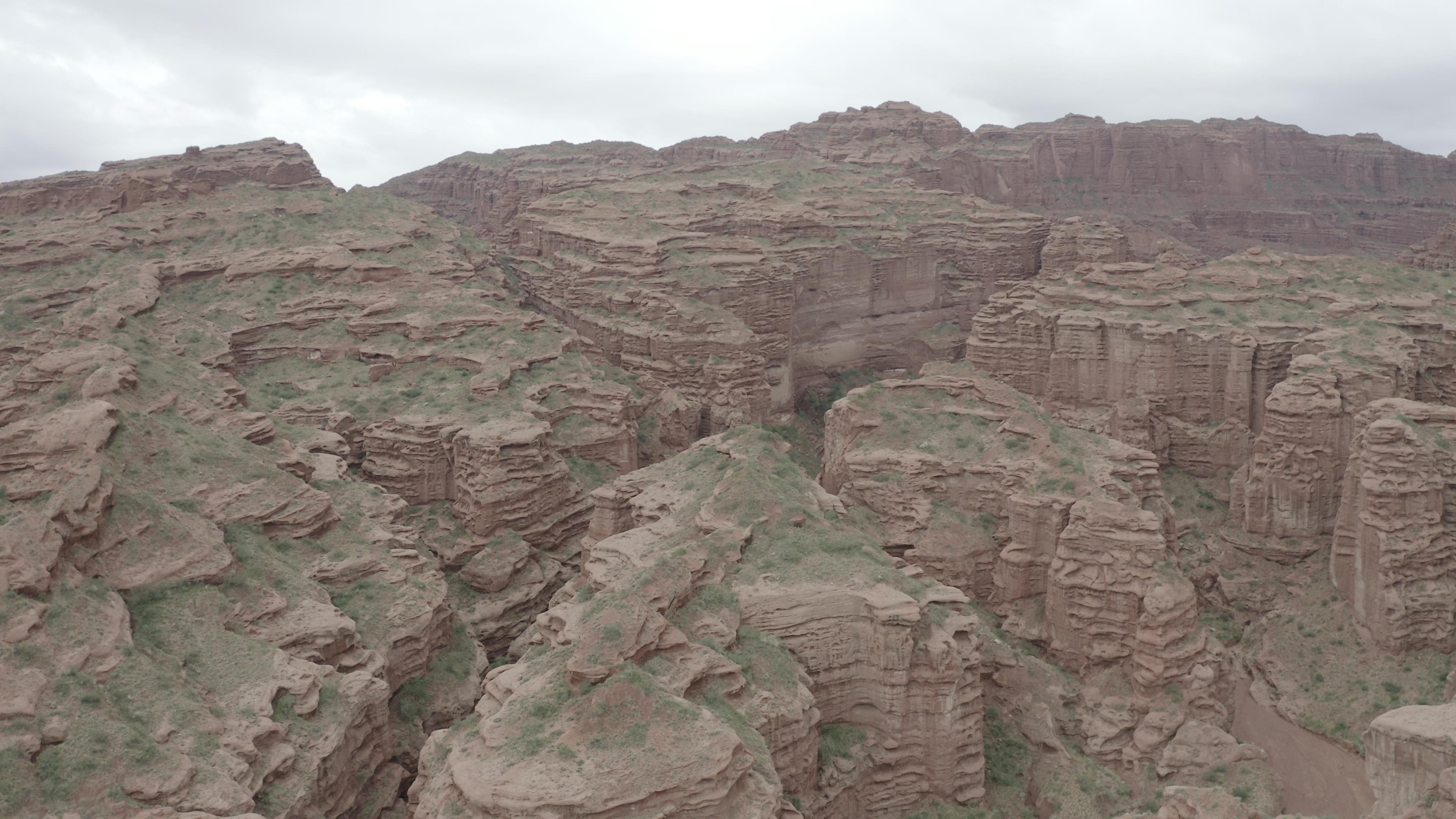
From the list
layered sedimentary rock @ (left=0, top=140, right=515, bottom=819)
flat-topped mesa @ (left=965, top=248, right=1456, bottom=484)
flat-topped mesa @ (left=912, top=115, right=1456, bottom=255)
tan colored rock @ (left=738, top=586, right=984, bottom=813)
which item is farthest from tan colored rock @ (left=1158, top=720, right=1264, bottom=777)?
flat-topped mesa @ (left=912, top=115, right=1456, bottom=255)

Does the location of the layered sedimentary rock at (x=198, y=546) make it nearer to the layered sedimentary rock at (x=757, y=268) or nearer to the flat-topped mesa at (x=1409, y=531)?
the layered sedimentary rock at (x=757, y=268)

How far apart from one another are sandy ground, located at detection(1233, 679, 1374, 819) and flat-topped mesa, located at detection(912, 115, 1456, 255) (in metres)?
67.2

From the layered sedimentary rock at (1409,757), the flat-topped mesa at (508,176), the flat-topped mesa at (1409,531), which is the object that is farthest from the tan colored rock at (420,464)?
the flat-topped mesa at (508,176)

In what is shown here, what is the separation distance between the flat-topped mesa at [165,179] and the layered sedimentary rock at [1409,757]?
63.6 metres

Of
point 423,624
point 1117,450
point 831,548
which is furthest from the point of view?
point 1117,450

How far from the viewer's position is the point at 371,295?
193 ft

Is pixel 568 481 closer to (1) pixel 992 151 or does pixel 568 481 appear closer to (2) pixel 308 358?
(2) pixel 308 358

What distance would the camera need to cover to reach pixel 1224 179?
114m

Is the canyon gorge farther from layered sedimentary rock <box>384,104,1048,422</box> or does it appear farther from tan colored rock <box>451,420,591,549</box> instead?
layered sedimentary rock <box>384,104,1048,422</box>

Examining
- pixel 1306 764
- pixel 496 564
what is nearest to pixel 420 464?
pixel 496 564

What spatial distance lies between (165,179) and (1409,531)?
2459 inches

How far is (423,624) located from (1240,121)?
112 meters

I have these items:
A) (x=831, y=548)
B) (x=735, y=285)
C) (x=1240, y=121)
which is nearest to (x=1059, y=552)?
(x=831, y=548)

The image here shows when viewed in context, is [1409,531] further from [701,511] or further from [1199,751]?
[701,511]
